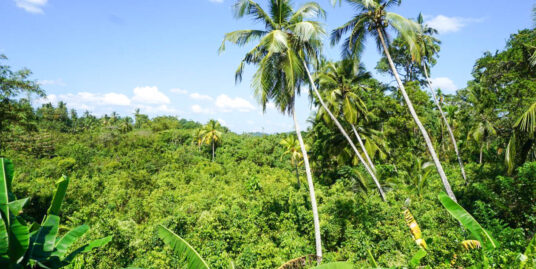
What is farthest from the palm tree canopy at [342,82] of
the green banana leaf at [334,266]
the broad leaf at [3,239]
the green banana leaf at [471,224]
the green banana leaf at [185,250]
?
the broad leaf at [3,239]

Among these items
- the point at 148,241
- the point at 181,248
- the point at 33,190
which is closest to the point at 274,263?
the point at 181,248

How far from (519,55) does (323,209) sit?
448 inches

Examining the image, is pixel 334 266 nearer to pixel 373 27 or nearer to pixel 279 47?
pixel 279 47

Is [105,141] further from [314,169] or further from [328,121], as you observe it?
[328,121]

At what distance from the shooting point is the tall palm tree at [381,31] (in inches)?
314

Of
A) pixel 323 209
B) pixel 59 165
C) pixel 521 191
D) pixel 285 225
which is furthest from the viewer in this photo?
pixel 59 165

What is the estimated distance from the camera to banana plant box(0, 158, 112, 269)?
10.7ft

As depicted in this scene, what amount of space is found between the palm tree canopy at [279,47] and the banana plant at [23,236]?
5.50 meters

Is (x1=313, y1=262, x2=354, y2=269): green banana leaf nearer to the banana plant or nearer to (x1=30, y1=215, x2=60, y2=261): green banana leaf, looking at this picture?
the banana plant

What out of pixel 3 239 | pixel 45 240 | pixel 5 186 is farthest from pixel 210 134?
pixel 3 239

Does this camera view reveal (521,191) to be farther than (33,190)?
No

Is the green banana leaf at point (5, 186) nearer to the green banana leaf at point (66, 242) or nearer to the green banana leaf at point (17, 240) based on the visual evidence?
the green banana leaf at point (17, 240)

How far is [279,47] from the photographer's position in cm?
720

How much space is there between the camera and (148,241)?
9234 mm
